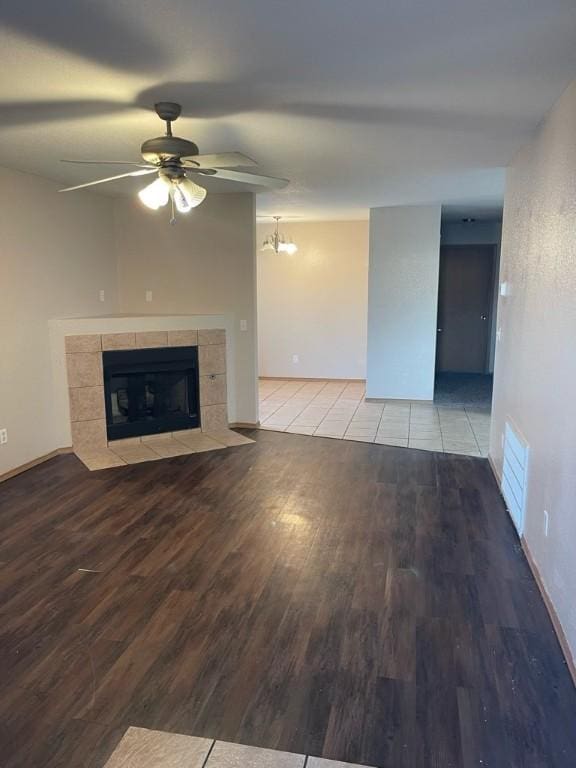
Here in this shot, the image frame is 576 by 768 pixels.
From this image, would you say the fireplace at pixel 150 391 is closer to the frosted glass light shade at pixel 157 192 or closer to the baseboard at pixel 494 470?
the frosted glass light shade at pixel 157 192

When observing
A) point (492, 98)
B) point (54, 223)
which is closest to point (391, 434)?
point (492, 98)

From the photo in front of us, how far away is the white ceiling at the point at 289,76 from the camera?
1.79 m

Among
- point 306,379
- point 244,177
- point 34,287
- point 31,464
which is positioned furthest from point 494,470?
point 306,379

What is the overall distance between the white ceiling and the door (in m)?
4.91

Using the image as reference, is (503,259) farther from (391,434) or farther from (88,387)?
(88,387)

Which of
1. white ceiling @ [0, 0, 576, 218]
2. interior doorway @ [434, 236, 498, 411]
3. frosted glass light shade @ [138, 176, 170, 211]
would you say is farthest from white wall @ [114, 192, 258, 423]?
interior doorway @ [434, 236, 498, 411]

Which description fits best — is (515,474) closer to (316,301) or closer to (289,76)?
(289,76)

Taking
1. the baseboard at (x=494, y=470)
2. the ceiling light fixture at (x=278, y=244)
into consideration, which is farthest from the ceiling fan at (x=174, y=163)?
the ceiling light fixture at (x=278, y=244)

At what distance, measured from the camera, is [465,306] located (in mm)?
8742

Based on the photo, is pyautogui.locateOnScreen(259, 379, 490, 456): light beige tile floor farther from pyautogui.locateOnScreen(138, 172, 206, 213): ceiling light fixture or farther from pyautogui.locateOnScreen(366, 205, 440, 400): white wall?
pyautogui.locateOnScreen(138, 172, 206, 213): ceiling light fixture

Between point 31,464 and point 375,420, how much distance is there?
345 cm

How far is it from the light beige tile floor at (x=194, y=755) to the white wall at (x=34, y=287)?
299 centimetres

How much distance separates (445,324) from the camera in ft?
29.1

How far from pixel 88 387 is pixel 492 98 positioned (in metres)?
3.86
